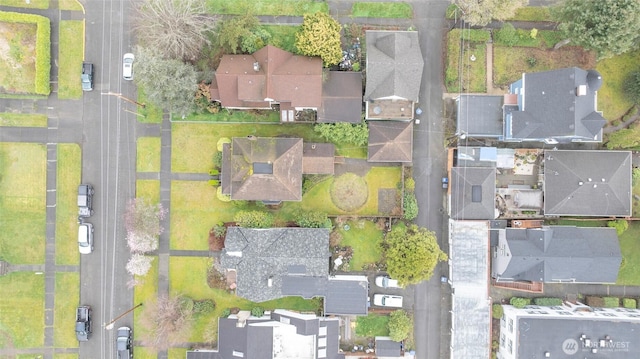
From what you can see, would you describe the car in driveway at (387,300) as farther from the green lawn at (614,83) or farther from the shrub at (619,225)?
the green lawn at (614,83)

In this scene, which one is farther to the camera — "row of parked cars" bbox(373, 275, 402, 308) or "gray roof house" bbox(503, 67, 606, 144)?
"row of parked cars" bbox(373, 275, 402, 308)

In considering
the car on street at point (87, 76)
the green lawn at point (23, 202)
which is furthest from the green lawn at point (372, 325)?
the car on street at point (87, 76)

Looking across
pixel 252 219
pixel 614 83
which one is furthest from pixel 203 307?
pixel 614 83

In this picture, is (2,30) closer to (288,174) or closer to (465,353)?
(288,174)

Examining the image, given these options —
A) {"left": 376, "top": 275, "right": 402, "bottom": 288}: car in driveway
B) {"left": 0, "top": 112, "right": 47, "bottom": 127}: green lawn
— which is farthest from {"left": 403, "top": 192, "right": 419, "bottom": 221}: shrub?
{"left": 0, "top": 112, "right": 47, "bottom": 127}: green lawn

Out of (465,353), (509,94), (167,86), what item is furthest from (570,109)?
(167,86)

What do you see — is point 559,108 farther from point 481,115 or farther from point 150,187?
point 150,187

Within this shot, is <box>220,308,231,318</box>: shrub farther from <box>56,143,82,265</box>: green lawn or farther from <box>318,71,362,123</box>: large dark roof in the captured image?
<box>318,71,362,123</box>: large dark roof
